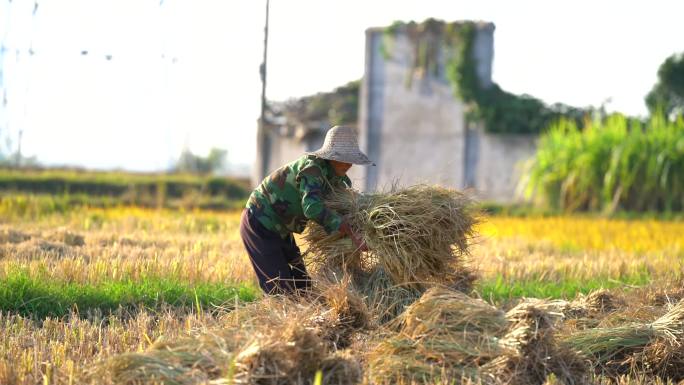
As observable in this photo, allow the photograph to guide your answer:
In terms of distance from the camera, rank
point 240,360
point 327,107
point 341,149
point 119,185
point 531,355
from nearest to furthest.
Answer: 1. point 240,360
2. point 531,355
3. point 341,149
4. point 119,185
5. point 327,107

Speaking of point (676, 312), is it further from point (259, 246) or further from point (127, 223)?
point (127, 223)

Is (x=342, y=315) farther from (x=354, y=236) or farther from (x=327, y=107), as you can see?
(x=327, y=107)

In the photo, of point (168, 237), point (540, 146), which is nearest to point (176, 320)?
point (168, 237)

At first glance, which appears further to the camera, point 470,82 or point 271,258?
point 470,82

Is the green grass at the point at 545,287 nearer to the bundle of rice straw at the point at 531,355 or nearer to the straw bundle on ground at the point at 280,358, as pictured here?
the bundle of rice straw at the point at 531,355

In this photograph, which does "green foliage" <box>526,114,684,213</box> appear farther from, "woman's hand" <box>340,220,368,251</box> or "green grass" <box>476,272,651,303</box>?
"woman's hand" <box>340,220,368,251</box>

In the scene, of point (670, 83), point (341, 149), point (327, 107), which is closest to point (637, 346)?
point (341, 149)

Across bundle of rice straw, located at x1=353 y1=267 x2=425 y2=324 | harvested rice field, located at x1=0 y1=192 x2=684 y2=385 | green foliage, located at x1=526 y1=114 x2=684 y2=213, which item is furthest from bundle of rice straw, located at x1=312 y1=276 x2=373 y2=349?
green foliage, located at x1=526 y1=114 x2=684 y2=213

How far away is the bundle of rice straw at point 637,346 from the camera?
16.8ft

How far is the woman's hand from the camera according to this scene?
596cm

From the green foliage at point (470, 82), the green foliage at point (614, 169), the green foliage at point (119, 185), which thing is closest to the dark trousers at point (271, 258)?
the green foliage at point (119, 185)

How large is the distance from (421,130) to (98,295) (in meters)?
21.6

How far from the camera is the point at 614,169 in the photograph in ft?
61.8

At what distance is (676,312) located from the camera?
538 cm
